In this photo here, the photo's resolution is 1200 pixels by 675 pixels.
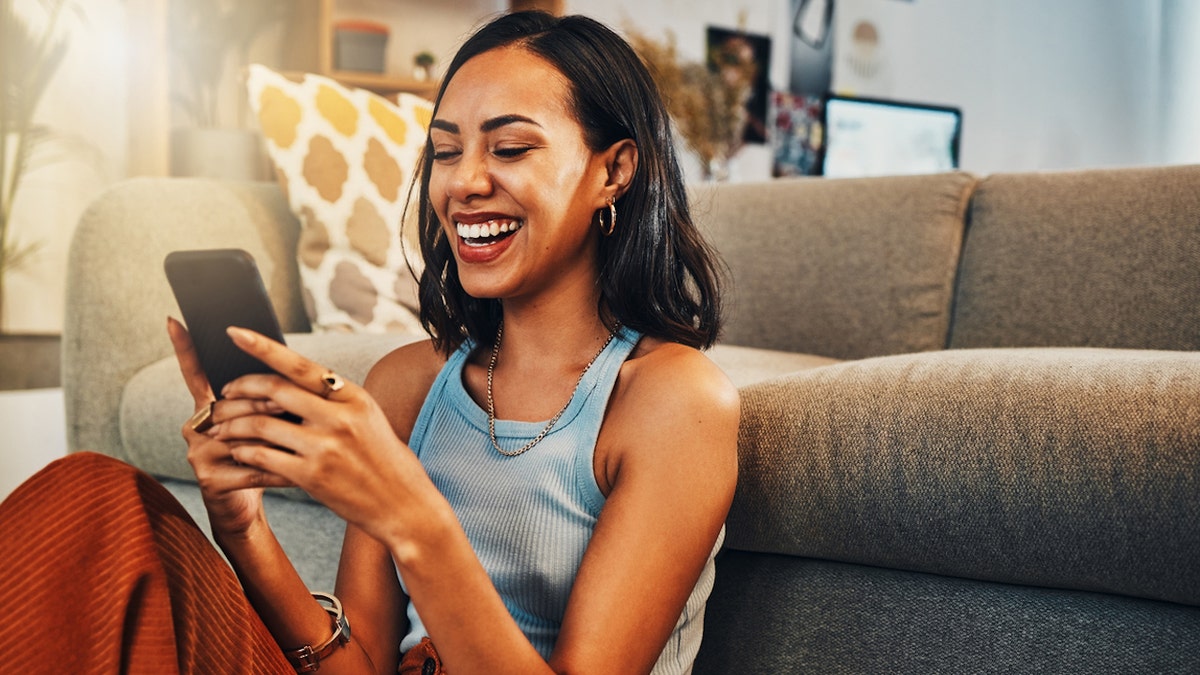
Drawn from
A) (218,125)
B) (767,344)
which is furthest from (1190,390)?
(218,125)

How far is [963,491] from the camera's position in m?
0.99

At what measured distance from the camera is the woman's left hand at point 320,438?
23.8 inches

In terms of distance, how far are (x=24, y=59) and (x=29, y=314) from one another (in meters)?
0.72

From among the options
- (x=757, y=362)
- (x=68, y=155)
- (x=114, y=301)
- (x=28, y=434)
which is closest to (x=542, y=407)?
(x=757, y=362)

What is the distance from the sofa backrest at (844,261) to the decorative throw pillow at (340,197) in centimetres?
56

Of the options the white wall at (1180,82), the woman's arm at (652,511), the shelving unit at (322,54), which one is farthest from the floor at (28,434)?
the white wall at (1180,82)

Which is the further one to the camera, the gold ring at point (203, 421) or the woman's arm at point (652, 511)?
the woman's arm at point (652, 511)

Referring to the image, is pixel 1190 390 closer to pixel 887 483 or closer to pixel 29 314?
pixel 887 483

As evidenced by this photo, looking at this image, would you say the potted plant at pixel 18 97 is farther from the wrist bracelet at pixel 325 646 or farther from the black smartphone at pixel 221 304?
the black smartphone at pixel 221 304

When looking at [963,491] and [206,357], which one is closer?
[206,357]

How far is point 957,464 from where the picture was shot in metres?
1.00

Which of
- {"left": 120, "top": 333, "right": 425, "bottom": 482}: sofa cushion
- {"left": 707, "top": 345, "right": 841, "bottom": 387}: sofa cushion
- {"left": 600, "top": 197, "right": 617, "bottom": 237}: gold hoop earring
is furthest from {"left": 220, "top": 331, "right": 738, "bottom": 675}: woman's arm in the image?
{"left": 120, "top": 333, "right": 425, "bottom": 482}: sofa cushion

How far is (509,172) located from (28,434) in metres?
2.25

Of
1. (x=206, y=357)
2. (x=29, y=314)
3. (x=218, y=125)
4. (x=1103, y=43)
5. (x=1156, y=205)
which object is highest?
(x=1103, y=43)
